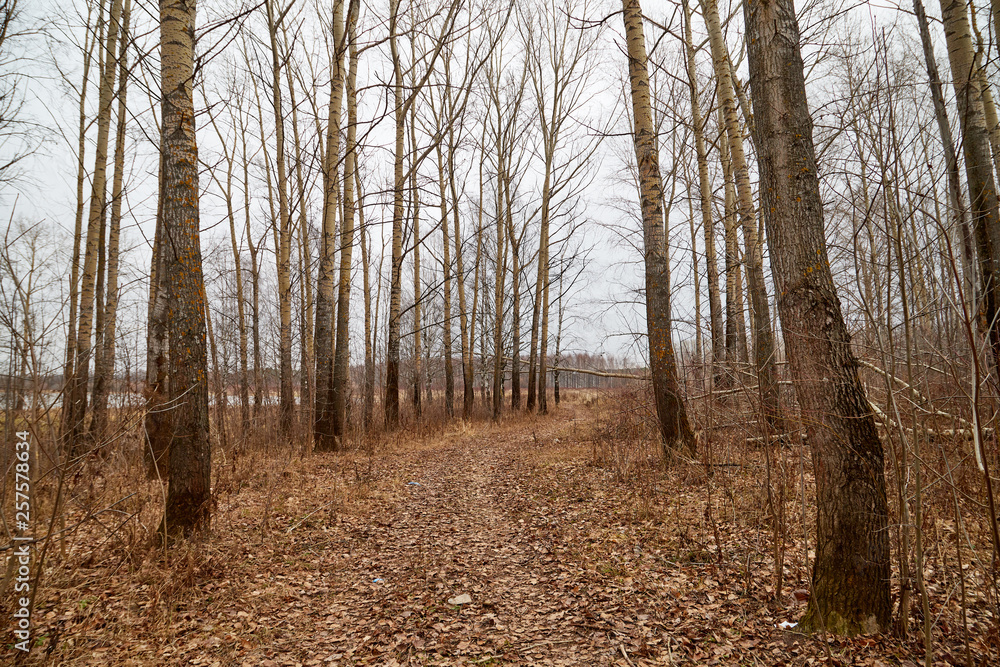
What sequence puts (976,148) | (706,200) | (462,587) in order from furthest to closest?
(706,200) < (976,148) < (462,587)

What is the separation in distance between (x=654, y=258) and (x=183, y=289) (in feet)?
16.6

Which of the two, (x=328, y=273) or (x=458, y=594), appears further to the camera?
(x=328, y=273)

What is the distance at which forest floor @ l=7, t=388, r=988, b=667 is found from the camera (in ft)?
8.47

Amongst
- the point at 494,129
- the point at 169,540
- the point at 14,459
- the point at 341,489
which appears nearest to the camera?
the point at 14,459

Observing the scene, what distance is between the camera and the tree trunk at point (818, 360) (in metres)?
2.35

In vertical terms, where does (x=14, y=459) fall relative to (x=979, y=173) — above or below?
below

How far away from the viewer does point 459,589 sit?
339 cm

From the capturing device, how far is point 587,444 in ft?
27.7

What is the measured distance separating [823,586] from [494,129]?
1507cm

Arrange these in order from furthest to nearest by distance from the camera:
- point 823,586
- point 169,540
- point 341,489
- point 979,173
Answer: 1. point 341,489
2. point 979,173
3. point 169,540
4. point 823,586

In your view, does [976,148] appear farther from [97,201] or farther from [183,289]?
[97,201]

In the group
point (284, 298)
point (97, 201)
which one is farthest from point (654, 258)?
point (97, 201)

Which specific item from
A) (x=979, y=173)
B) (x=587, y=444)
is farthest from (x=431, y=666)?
(x=979, y=173)

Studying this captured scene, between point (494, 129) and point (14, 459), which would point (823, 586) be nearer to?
point (14, 459)
